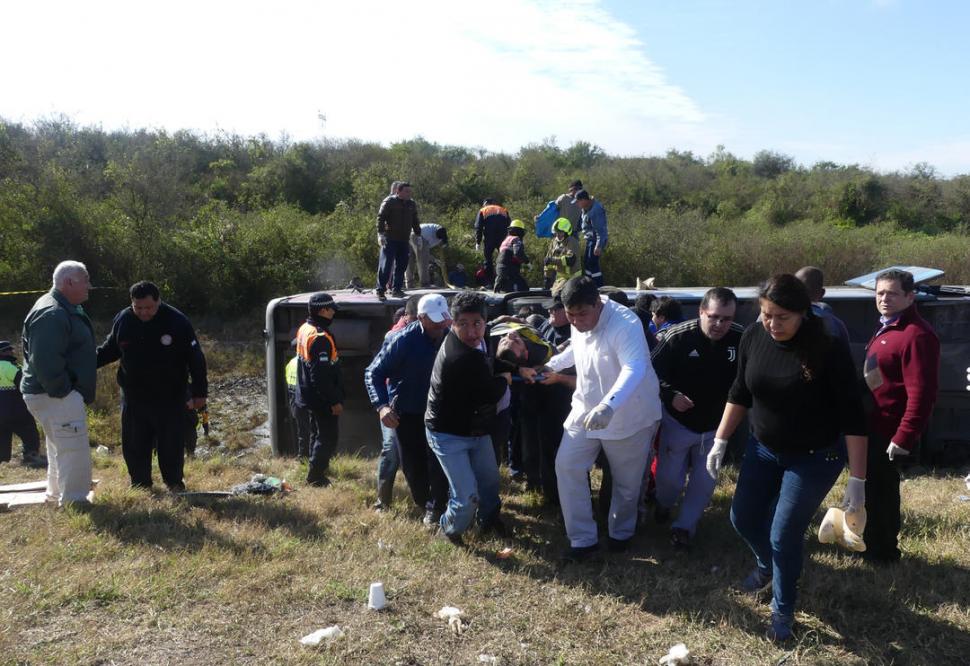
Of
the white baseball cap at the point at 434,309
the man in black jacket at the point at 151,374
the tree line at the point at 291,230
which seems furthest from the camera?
the tree line at the point at 291,230

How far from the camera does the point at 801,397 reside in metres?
3.30

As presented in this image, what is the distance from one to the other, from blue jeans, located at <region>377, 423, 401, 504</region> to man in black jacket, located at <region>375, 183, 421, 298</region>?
3269 millimetres

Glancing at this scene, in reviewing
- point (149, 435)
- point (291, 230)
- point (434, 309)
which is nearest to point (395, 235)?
point (149, 435)

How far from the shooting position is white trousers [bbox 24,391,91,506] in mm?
5426

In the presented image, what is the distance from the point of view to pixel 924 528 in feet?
16.1

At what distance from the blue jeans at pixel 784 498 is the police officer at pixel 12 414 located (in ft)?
25.9

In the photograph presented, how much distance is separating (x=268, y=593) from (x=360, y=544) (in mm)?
796

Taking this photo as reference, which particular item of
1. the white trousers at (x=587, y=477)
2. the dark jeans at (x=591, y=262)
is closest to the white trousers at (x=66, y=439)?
the white trousers at (x=587, y=477)

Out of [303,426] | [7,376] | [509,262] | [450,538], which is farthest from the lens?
[509,262]

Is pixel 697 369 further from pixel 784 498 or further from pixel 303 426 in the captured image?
pixel 303 426

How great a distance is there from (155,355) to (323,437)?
1.44 metres

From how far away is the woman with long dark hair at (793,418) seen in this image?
10.7 feet

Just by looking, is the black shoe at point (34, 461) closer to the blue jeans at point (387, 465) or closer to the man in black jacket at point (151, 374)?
the man in black jacket at point (151, 374)

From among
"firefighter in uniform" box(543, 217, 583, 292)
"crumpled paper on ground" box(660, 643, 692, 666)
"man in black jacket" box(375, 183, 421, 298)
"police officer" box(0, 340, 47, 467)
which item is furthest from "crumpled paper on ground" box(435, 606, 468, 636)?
"police officer" box(0, 340, 47, 467)
